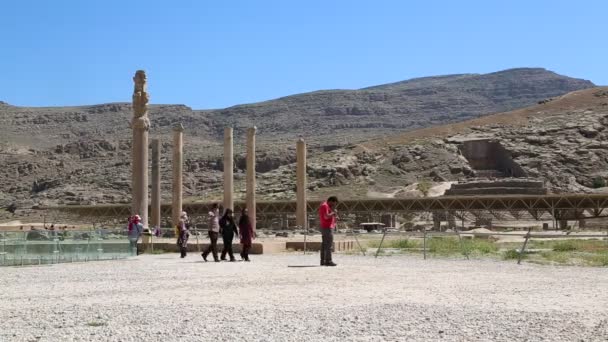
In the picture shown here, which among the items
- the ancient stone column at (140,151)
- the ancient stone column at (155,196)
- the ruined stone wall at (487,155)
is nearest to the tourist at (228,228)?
the ancient stone column at (140,151)

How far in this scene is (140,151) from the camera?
1400 inches

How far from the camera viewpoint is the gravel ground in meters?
10.2

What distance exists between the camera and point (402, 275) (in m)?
18.2

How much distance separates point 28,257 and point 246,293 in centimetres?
1088

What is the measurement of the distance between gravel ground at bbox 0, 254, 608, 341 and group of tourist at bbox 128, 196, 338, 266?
1241 millimetres

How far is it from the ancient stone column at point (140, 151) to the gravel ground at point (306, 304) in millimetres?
14864

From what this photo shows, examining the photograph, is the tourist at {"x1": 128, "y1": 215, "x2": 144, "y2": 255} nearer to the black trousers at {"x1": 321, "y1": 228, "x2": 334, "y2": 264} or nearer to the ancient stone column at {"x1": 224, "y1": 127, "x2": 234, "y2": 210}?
the black trousers at {"x1": 321, "y1": 228, "x2": 334, "y2": 264}

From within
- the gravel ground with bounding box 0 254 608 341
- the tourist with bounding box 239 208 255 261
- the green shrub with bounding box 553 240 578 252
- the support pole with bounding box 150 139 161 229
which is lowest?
the gravel ground with bounding box 0 254 608 341

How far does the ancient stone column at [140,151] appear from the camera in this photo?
116 feet

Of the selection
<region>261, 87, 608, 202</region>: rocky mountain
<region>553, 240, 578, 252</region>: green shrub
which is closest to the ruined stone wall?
<region>261, 87, 608, 202</region>: rocky mountain

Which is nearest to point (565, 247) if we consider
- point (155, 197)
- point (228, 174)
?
point (155, 197)

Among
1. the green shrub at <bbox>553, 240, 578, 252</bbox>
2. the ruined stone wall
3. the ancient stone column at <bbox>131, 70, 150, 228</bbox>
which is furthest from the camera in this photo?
the ruined stone wall

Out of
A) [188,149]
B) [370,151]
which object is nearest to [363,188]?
[370,151]

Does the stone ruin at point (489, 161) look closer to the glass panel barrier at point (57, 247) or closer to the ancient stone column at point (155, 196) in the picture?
the ancient stone column at point (155, 196)
